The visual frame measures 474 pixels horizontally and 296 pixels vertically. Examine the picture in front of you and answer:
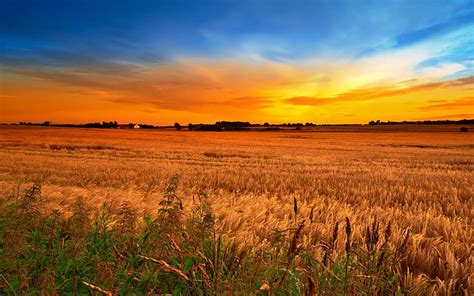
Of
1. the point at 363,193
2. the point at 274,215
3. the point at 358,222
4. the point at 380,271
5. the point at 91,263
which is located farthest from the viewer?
the point at 363,193

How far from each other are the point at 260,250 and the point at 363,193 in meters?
6.13

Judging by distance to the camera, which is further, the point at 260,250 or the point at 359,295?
the point at 260,250

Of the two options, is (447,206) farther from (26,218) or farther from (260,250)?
(26,218)

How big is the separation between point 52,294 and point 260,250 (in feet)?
7.37

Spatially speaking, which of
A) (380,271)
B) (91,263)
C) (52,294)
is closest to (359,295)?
(380,271)

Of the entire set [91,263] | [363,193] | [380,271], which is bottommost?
[363,193]

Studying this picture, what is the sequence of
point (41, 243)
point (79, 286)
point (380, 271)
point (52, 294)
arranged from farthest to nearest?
point (41, 243)
point (79, 286)
point (380, 271)
point (52, 294)

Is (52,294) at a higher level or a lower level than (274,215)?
higher

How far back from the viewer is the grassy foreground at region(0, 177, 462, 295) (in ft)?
7.98

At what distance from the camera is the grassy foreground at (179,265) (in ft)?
7.98

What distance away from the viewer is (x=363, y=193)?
8.89 m

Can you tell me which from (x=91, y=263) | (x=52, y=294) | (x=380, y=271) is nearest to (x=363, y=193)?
(x=380, y=271)

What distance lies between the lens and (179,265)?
7.84 feet

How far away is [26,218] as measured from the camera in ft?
12.9
